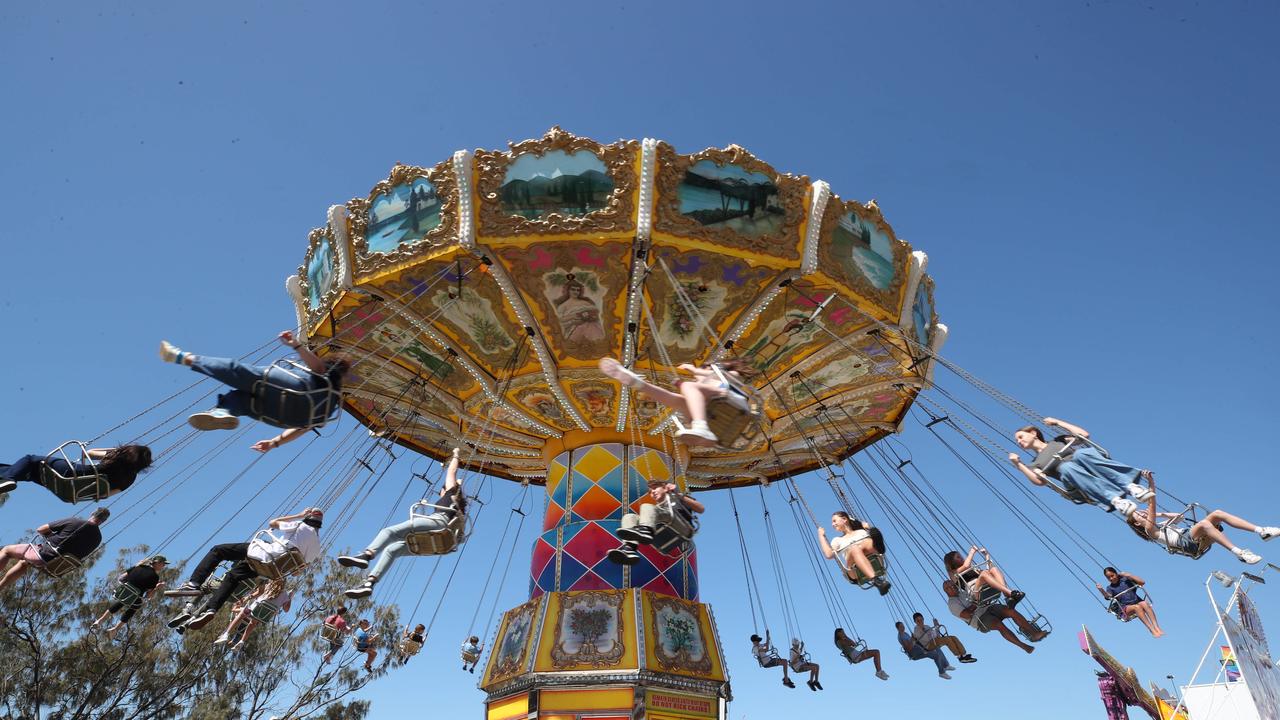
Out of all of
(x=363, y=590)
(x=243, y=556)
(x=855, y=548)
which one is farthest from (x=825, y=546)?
(x=243, y=556)

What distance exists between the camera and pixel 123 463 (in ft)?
27.1

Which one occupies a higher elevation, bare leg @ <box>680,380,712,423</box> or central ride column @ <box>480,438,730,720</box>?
central ride column @ <box>480,438,730,720</box>

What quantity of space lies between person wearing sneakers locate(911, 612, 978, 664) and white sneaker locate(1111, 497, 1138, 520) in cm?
487

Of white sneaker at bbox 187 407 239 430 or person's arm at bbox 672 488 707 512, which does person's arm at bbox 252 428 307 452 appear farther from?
person's arm at bbox 672 488 707 512

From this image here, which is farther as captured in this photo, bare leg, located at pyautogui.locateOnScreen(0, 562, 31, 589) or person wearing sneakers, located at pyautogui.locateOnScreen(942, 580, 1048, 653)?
person wearing sneakers, located at pyautogui.locateOnScreen(942, 580, 1048, 653)

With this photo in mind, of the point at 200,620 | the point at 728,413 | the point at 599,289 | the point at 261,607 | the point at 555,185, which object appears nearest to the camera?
the point at 728,413

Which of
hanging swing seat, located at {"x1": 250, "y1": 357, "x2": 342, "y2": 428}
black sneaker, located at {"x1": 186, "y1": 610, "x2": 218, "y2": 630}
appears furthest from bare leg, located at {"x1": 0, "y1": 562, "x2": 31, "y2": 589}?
hanging swing seat, located at {"x1": 250, "y1": 357, "x2": 342, "y2": 428}

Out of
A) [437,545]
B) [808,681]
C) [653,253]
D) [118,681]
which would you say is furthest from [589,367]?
[118,681]

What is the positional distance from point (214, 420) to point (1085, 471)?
26.3 ft

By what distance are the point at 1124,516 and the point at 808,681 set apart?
701 centimetres

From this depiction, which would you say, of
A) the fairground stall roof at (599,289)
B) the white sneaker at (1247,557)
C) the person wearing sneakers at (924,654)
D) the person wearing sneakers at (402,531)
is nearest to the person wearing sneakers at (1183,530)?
the white sneaker at (1247,557)

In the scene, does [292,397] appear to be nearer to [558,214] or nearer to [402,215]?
[402,215]

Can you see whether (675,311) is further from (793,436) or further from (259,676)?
→ (259,676)

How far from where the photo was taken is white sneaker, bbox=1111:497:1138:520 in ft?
24.6
